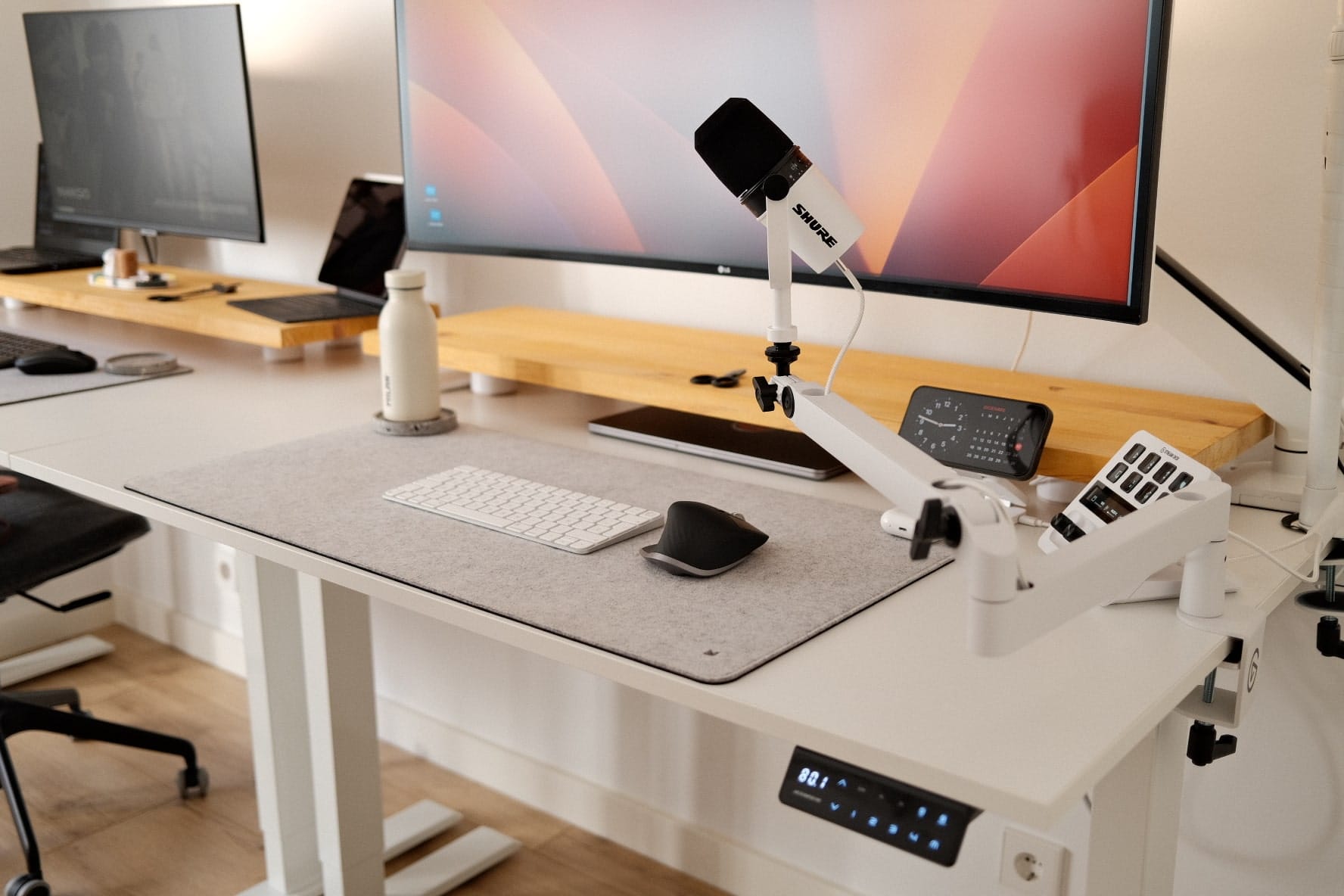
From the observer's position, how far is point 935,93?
1.17 m

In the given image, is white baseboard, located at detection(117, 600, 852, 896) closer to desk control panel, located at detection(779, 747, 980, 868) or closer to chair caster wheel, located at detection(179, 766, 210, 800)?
chair caster wheel, located at detection(179, 766, 210, 800)

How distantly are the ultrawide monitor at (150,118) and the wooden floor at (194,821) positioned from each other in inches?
37.2

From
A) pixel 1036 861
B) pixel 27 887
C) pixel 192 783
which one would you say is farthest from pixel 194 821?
pixel 1036 861

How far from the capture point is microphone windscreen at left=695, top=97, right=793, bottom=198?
0.93 meters

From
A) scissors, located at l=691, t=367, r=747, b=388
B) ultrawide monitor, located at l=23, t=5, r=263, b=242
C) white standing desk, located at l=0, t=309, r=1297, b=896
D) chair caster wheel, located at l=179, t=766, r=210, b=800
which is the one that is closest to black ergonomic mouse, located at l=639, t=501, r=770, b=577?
white standing desk, located at l=0, t=309, r=1297, b=896

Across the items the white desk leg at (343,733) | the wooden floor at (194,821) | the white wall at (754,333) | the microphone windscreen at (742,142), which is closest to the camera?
the microphone windscreen at (742,142)

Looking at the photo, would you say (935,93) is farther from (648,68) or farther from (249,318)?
(249,318)

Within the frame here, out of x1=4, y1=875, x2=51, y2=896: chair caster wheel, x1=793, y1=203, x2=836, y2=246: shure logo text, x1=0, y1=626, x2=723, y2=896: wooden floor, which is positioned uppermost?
x1=793, y1=203, x2=836, y2=246: shure logo text

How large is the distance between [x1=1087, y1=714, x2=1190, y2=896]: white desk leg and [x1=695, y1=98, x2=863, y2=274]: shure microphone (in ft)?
1.42

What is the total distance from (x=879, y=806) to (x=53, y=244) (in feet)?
7.45

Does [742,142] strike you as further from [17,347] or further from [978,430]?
[17,347]

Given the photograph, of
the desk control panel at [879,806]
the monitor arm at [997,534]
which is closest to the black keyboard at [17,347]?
the monitor arm at [997,534]

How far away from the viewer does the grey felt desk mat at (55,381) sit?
5.40ft

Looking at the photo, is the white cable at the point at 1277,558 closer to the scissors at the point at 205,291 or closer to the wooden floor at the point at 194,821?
the wooden floor at the point at 194,821
